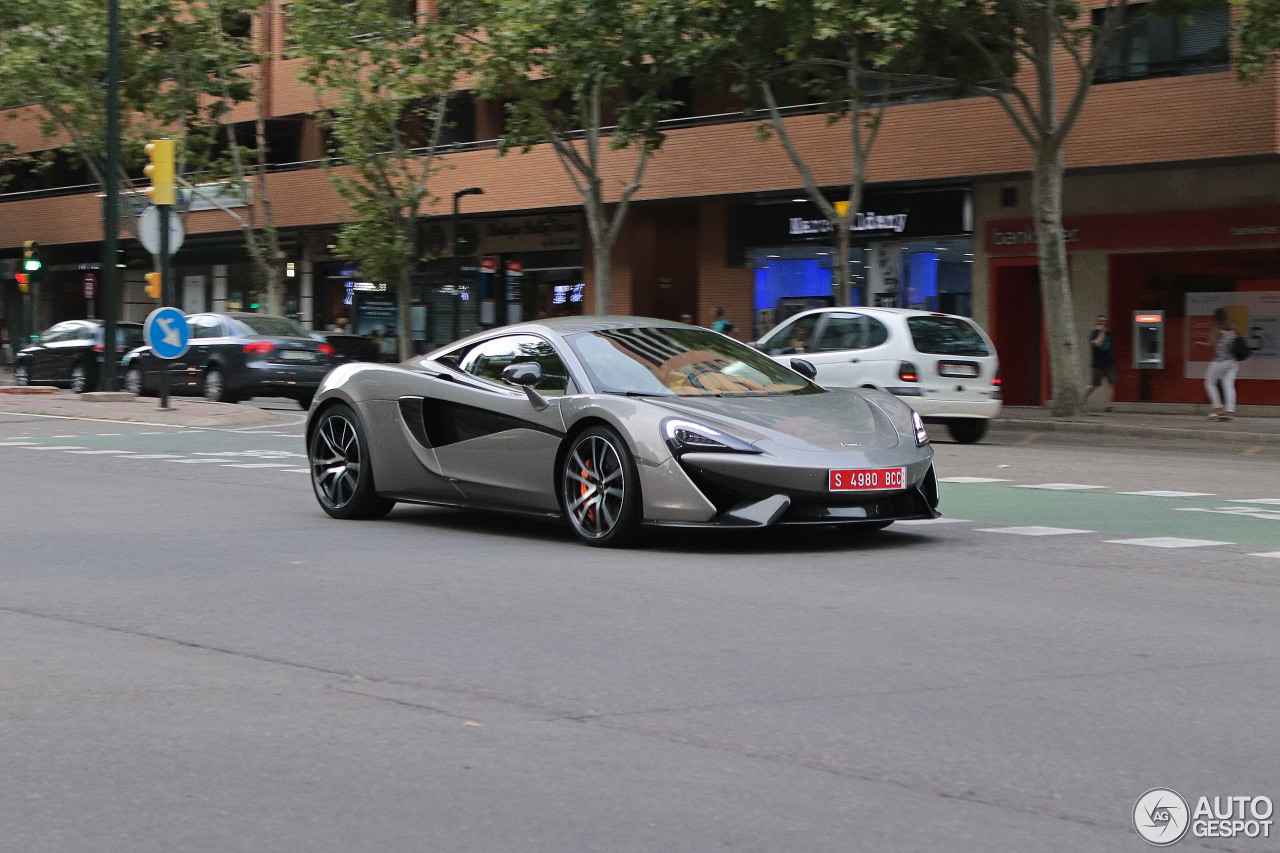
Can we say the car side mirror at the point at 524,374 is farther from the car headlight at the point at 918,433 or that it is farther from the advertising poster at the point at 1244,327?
the advertising poster at the point at 1244,327

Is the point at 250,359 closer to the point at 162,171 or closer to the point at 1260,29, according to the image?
the point at 162,171

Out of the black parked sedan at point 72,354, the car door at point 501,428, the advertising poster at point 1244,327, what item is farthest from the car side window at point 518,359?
the black parked sedan at point 72,354

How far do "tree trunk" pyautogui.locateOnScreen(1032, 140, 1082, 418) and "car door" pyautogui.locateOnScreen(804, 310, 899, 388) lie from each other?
415 cm

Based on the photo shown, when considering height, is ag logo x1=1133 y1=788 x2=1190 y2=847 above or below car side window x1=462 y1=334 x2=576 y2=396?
below

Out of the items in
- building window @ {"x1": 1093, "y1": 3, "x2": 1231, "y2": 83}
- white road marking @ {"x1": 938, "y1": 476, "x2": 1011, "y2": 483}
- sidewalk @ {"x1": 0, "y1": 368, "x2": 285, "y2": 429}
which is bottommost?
white road marking @ {"x1": 938, "y1": 476, "x2": 1011, "y2": 483}

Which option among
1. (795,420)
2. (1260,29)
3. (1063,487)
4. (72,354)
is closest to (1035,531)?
(795,420)

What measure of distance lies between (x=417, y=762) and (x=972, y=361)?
1671cm

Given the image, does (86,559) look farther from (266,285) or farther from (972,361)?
(266,285)

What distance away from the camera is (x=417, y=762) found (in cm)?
470

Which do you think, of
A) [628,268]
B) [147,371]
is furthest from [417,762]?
[628,268]

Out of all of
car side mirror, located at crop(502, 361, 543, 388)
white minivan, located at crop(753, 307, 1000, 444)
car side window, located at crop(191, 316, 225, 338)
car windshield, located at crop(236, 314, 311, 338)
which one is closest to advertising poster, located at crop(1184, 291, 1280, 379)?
white minivan, located at crop(753, 307, 1000, 444)

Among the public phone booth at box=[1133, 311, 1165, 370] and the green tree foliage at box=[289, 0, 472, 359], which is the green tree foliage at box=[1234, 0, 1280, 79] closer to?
the public phone booth at box=[1133, 311, 1165, 370]

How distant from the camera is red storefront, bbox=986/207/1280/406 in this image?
27625 millimetres

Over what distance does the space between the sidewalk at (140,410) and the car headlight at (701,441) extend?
13513 millimetres
